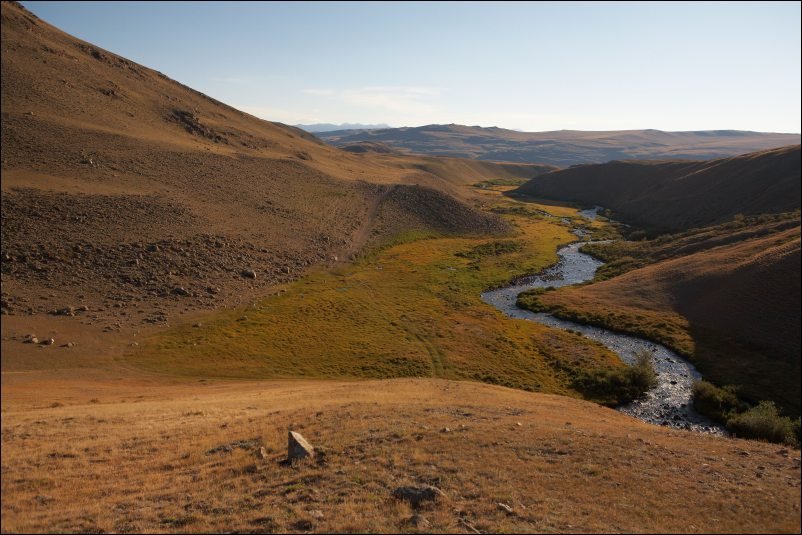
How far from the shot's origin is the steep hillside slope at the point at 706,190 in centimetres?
10450

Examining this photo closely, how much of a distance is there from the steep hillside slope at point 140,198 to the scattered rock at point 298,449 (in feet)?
114

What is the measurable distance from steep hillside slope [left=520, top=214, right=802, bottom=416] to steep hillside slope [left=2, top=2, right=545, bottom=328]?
44.4 meters

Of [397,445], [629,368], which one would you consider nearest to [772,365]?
[629,368]

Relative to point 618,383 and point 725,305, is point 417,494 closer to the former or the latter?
point 618,383

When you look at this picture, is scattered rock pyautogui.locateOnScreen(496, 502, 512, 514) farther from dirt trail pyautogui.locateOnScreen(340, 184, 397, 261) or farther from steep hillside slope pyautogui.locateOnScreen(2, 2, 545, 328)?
dirt trail pyautogui.locateOnScreen(340, 184, 397, 261)

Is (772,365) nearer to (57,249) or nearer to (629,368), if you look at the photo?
(629,368)

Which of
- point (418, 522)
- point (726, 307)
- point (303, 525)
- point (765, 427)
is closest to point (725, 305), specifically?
point (726, 307)

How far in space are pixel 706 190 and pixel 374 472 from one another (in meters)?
134

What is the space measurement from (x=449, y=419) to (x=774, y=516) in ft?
48.0

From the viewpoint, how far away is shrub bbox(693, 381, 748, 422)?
38.5 metres

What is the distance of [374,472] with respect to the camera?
18.7 metres

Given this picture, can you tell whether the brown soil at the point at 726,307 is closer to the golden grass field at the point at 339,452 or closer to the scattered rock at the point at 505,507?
the golden grass field at the point at 339,452

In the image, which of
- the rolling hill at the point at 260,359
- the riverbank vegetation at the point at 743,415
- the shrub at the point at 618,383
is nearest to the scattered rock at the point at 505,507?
the rolling hill at the point at 260,359

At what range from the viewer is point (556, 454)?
2084cm
